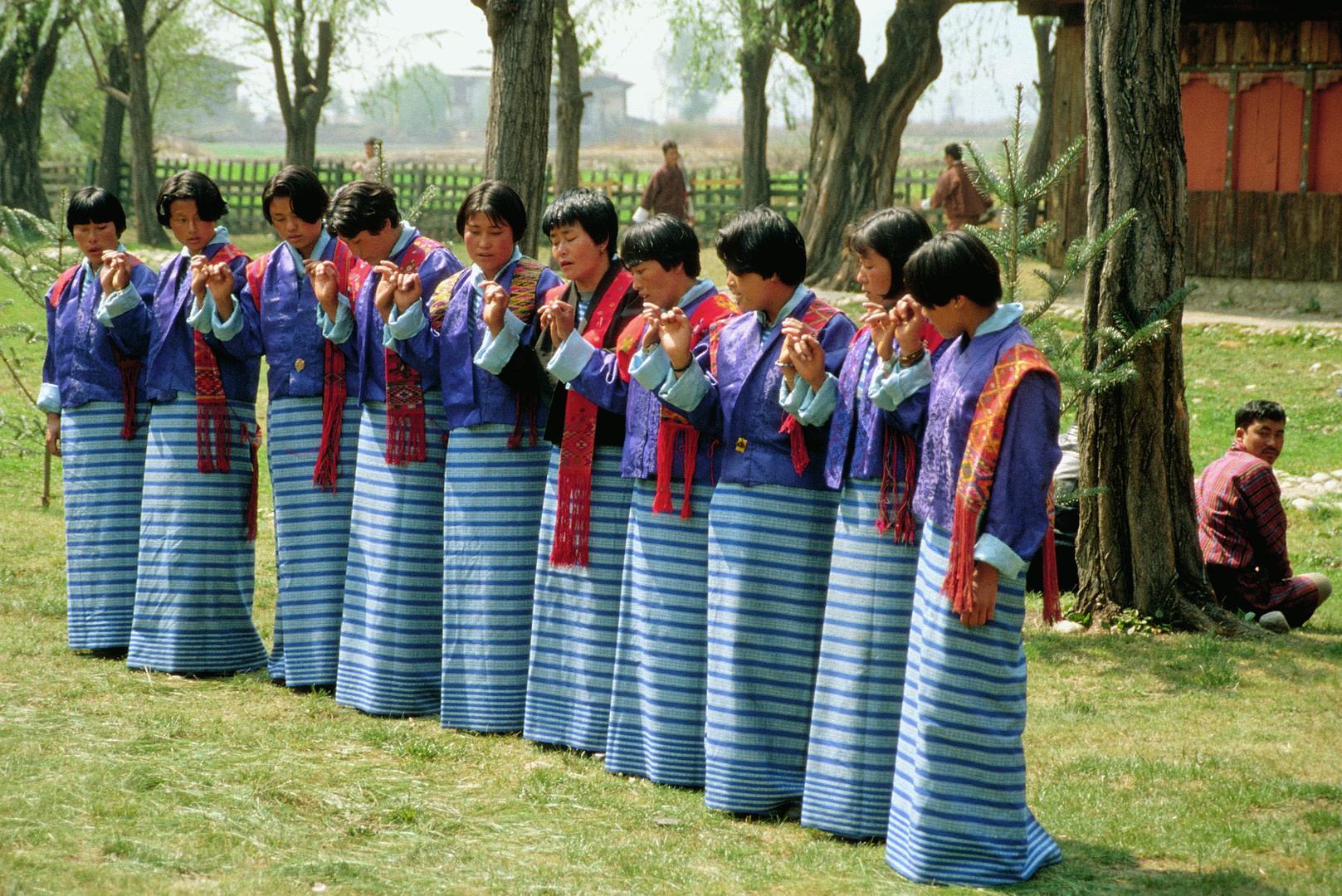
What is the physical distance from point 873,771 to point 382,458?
2.16m

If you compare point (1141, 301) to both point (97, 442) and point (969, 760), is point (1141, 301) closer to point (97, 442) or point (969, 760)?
point (969, 760)

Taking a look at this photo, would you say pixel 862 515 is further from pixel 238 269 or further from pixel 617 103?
pixel 617 103

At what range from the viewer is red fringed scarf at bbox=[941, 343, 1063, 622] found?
3.44 meters

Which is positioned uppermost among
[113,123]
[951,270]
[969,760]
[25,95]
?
[25,95]

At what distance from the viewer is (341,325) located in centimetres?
505

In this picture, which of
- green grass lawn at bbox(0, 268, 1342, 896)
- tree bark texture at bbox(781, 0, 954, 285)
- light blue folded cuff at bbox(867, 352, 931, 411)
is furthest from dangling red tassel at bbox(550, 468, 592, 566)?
tree bark texture at bbox(781, 0, 954, 285)

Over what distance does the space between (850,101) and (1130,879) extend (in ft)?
49.0

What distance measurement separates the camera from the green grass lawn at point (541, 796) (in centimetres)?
353

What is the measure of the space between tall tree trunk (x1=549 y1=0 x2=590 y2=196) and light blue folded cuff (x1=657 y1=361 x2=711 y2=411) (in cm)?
1343

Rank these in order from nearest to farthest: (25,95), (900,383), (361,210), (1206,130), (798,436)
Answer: (900,383) < (798,436) < (361,210) < (1206,130) < (25,95)

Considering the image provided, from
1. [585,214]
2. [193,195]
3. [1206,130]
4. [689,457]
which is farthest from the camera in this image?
[1206,130]

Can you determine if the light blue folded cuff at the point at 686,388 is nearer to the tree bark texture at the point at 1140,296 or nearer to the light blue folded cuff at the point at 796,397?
the light blue folded cuff at the point at 796,397

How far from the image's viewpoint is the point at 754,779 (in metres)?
4.03

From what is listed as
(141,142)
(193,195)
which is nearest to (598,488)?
(193,195)
